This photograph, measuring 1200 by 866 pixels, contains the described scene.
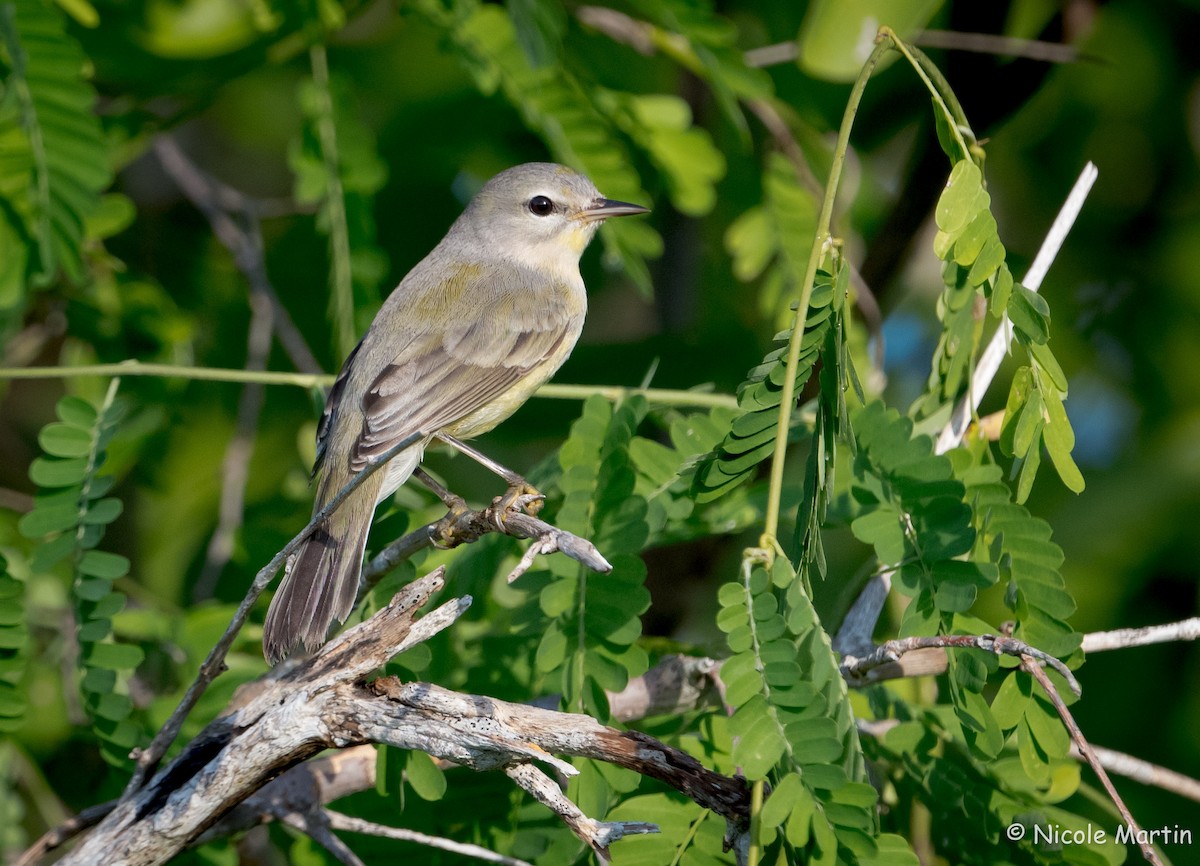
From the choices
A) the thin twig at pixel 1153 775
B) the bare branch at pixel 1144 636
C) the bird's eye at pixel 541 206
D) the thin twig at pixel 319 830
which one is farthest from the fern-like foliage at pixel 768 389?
the bird's eye at pixel 541 206

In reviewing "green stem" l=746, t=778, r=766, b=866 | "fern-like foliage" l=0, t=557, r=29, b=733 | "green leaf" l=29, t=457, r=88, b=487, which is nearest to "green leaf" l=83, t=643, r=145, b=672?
"fern-like foliage" l=0, t=557, r=29, b=733

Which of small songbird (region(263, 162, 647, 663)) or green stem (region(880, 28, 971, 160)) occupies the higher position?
green stem (region(880, 28, 971, 160))

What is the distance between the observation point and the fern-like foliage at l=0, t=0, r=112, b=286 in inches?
125

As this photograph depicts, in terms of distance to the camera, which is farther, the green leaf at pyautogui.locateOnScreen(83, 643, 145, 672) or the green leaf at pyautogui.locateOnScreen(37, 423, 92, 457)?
the green leaf at pyautogui.locateOnScreen(37, 423, 92, 457)

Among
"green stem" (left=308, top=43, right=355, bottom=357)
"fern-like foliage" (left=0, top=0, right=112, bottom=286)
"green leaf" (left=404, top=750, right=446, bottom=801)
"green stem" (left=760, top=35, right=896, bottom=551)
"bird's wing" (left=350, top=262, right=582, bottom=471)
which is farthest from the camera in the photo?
"green stem" (left=308, top=43, right=355, bottom=357)

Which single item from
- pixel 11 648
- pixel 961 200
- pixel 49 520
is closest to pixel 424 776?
pixel 11 648

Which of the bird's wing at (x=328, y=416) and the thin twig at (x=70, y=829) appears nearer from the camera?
the thin twig at (x=70, y=829)

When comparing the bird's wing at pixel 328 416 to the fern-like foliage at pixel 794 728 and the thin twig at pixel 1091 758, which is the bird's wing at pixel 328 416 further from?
the thin twig at pixel 1091 758

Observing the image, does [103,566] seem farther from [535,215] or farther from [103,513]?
[535,215]

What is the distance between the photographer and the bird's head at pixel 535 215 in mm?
4184

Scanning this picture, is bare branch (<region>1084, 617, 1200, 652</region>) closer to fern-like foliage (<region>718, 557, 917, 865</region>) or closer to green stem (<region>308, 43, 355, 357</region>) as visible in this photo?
fern-like foliage (<region>718, 557, 917, 865</region>)

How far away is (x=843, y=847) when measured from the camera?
1.98 meters

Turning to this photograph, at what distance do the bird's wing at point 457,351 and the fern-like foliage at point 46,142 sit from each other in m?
0.93

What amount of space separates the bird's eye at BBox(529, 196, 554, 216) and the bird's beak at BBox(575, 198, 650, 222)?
0.56 feet
